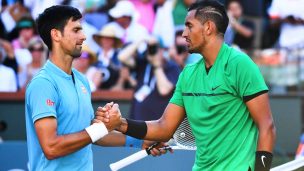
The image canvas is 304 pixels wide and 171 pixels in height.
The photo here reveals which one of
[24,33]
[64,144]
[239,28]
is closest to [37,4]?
[24,33]

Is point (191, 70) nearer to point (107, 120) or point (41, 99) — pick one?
point (107, 120)

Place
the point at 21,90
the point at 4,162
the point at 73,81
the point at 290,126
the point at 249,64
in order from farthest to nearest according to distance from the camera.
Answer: the point at 290,126, the point at 21,90, the point at 4,162, the point at 73,81, the point at 249,64

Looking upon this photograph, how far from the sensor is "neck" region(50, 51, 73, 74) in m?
5.43

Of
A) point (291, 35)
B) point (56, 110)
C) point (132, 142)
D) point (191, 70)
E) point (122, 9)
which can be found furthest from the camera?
point (291, 35)

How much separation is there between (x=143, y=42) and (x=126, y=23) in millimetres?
478

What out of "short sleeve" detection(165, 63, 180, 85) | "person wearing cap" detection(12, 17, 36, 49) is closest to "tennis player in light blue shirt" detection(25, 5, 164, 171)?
"short sleeve" detection(165, 63, 180, 85)

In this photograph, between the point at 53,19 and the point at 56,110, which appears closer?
the point at 56,110

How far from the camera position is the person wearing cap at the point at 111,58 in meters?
11.2

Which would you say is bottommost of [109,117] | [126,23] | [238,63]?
[126,23]

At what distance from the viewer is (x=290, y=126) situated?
38.8 feet

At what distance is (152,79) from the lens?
1089cm

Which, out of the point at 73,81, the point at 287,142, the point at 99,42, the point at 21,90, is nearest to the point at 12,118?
the point at 21,90

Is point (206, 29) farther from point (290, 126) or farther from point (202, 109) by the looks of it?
point (290, 126)

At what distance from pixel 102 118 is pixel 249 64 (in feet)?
3.77
